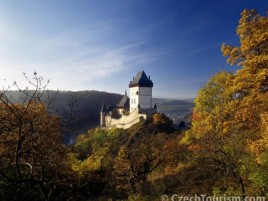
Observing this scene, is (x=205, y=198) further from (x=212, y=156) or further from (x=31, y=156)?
(x=31, y=156)

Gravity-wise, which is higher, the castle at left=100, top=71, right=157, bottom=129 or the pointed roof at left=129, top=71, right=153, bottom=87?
the pointed roof at left=129, top=71, right=153, bottom=87

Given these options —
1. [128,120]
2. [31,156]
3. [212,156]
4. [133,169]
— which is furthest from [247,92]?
[128,120]

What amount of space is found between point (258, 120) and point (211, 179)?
5.94 metres

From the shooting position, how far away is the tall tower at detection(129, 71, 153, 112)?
3393 inches

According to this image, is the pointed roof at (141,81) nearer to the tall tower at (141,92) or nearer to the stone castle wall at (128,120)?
the tall tower at (141,92)

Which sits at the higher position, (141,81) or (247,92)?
(141,81)

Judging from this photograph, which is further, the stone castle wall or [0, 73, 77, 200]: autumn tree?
the stone castle wall

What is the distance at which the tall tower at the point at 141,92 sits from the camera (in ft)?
283

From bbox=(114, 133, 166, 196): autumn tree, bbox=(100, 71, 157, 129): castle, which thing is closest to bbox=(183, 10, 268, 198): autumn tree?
bbox=(114, 133, 166, 196): autumn tree

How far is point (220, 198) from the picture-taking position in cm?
1429

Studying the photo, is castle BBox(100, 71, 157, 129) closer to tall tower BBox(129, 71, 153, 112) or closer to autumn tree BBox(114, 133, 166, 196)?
tall tower BBox(129, 71, 153, 112)

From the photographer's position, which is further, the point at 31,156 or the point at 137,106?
the point at 137,106

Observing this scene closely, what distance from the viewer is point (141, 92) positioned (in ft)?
284

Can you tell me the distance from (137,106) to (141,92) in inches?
188
